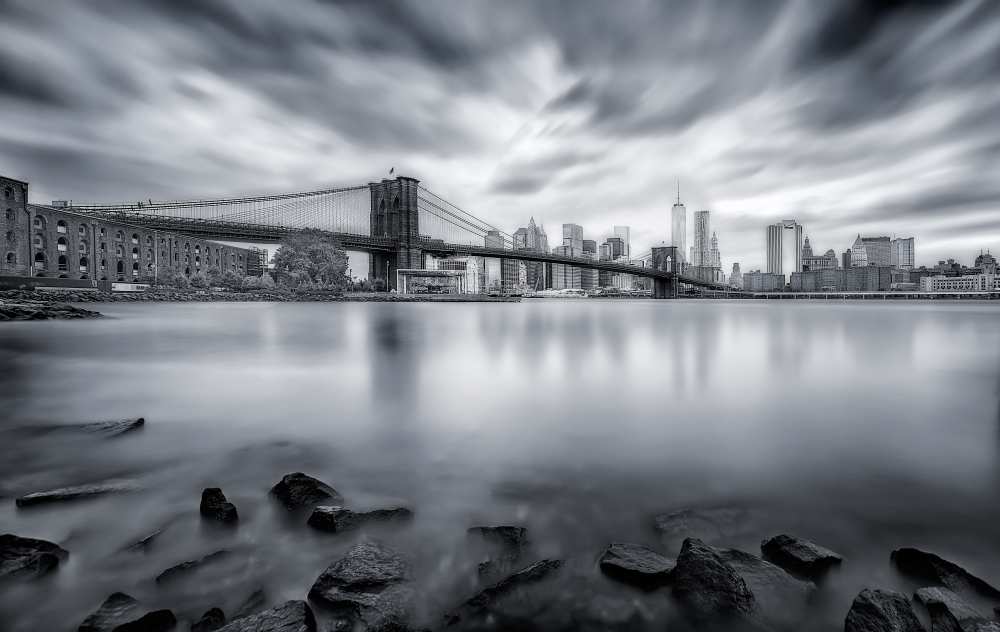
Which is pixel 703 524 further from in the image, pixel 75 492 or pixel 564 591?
pixel 75 492

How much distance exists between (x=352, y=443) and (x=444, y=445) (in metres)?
0.88

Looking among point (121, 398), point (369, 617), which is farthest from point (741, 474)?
point (121, 398)

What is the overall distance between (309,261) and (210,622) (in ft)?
189

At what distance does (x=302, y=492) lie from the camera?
120 inches

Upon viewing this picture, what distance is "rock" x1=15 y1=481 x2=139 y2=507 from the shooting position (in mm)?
2979

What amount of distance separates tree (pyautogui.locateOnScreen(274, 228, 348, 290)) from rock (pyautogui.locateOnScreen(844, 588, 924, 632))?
58.4 m

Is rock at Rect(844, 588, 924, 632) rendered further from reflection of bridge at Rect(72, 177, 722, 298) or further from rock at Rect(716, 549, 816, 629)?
reflection of bridge at Rect(72, 177, 722, 298)

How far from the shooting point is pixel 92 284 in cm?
5188

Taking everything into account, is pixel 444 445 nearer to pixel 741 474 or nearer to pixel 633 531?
pixel 633 531

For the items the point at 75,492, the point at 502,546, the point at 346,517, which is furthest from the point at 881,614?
the point at 75,492

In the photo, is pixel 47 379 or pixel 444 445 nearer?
pixel 444 445

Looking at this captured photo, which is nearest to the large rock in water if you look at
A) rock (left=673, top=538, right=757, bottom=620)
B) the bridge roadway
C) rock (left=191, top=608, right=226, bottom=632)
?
rock (left=191, top=608, right=226, bottom=632)

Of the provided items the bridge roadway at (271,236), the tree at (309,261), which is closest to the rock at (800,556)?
the tree at (309,261)

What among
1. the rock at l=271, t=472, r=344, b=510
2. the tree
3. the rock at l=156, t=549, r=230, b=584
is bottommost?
the rock at l=156, t=549, r=230, b=584
